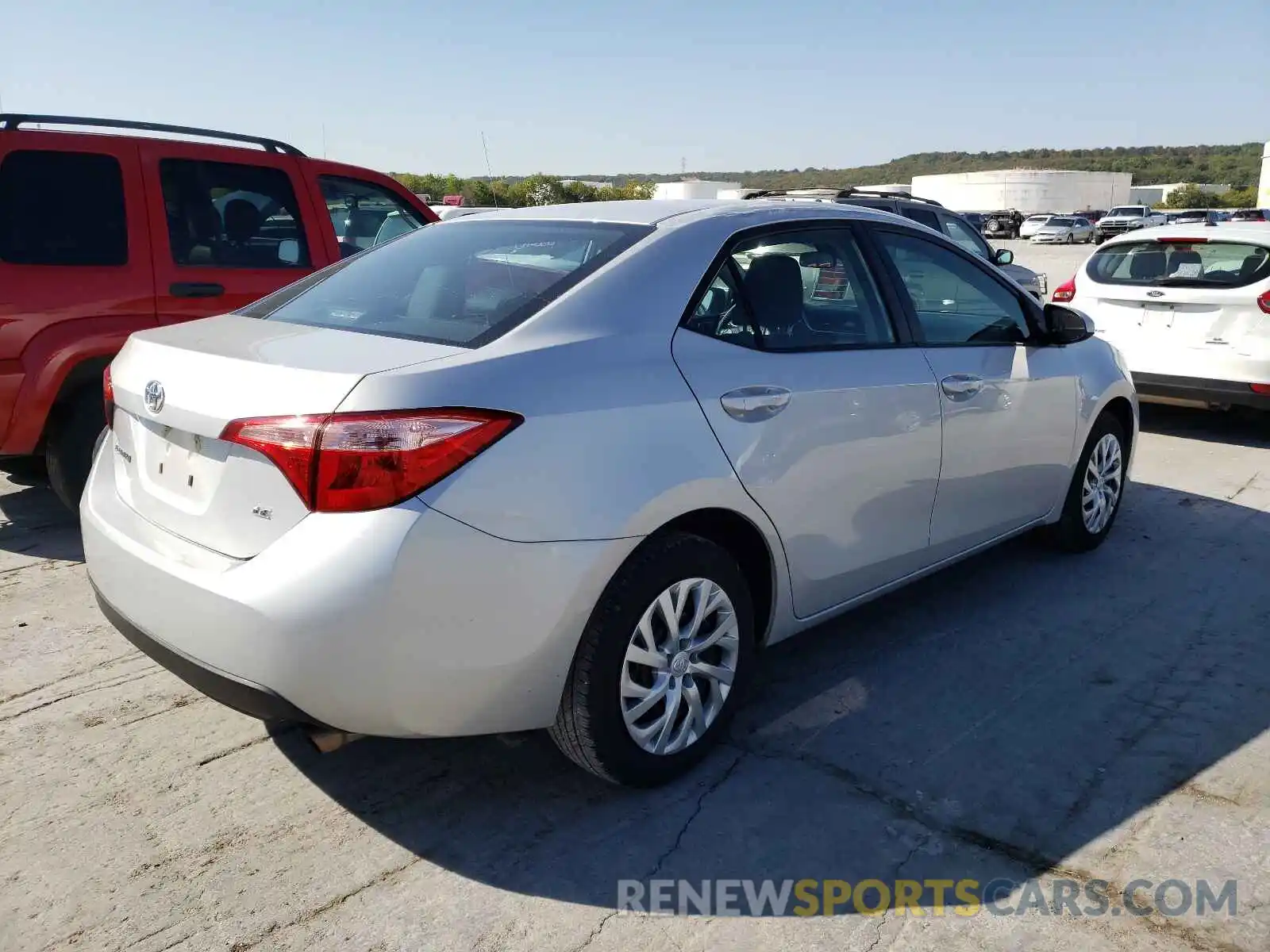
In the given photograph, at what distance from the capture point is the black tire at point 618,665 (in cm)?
277

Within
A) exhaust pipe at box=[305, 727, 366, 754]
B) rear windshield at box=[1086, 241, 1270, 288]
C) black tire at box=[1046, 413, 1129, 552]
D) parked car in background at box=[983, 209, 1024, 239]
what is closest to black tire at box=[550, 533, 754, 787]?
exhaust pipe at box=[305, 727, 366, 754]

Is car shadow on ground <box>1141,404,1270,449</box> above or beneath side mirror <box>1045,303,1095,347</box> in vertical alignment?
beneath

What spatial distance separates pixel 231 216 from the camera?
5594 millimetres

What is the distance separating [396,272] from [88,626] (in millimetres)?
1988

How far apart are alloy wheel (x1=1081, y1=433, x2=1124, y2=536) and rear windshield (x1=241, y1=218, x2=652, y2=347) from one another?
115 inches

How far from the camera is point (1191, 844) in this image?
2.85 metres

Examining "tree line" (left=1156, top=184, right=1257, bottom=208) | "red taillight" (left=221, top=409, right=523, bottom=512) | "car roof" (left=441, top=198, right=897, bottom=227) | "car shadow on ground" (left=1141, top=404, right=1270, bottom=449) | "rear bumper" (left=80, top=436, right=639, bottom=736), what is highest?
"car roof" (left=441, top=198, right=897, bottom=227)

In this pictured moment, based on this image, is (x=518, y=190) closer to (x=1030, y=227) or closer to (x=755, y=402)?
(x=1030, y=227)

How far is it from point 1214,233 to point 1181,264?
288 mm

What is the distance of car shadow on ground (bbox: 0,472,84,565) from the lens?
5.13 metres

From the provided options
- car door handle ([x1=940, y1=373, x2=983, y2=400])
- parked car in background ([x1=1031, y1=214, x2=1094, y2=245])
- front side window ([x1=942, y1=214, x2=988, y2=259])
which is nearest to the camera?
car door handle ([x1=940, y1=373, x2=983, y2=400])

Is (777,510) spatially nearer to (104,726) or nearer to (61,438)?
(104,726)

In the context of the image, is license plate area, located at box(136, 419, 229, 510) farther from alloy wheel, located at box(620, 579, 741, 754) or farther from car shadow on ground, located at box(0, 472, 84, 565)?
car shadow on ground, located at box(0, 472, 84, 565)

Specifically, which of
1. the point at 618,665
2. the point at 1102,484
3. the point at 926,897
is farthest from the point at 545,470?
the point at 1102,484
